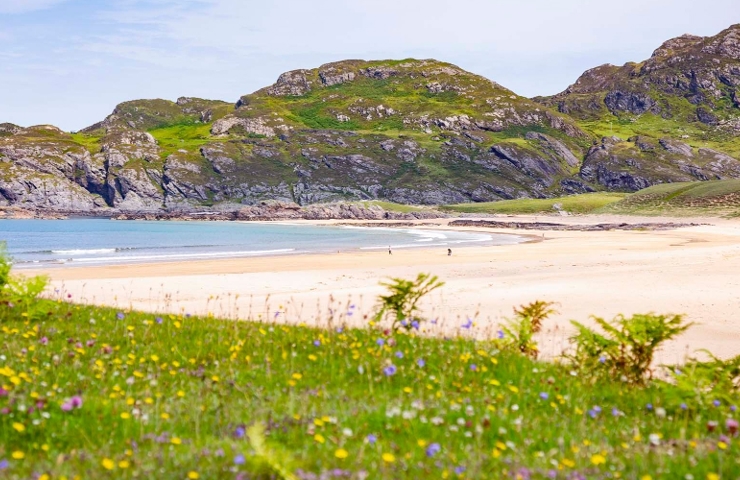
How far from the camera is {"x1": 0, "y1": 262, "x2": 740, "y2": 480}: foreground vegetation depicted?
4734 mm

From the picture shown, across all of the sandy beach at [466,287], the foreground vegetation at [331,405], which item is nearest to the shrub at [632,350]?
the foreground vegetation at [331,405]

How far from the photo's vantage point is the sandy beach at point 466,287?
17.6 meters

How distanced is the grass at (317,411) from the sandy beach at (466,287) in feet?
7.65

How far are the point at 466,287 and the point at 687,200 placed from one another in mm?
112243

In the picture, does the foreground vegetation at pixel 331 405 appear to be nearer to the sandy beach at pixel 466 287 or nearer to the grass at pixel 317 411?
the grass at pixel 317 411

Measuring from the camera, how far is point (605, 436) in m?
5.92

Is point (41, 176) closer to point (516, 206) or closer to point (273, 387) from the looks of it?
point (516, 206)

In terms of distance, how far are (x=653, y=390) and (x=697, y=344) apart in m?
8.45

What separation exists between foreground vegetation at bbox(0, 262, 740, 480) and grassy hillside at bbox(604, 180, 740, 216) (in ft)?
366

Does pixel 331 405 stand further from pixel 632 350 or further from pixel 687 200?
pixel 687 200

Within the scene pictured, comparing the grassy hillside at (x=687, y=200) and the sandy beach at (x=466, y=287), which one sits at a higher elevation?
the grassy hillside at (x=687, y=200)

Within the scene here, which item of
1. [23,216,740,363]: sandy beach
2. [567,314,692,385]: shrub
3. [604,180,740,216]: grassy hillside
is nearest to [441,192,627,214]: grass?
[604,180,740,216]: grassy hillside

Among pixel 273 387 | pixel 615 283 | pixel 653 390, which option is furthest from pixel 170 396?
pixel 615 283

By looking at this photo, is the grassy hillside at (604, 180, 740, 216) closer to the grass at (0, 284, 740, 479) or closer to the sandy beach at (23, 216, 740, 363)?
the sandy beach at (23, 216, 740, 363)
